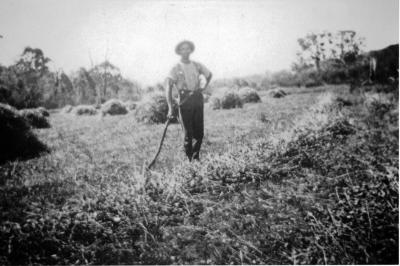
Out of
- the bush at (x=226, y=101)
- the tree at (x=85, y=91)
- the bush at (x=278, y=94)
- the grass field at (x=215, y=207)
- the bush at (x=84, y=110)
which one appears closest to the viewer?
the grass field at (x=215, y=207)

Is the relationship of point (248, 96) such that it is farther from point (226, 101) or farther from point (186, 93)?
point (186, 93)

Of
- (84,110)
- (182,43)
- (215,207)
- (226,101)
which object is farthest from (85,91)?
(215,207)

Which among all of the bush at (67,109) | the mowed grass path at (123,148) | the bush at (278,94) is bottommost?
the mowed grass path at (123,148)

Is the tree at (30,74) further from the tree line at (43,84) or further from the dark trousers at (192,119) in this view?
the dark trousers at (192,119)

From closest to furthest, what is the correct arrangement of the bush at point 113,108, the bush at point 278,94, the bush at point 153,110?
1. the bush at point 153,110
2. the bush at point 113,108
3. the bush at point 278,94

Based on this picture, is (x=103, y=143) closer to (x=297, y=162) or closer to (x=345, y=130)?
(x=297, y=162)

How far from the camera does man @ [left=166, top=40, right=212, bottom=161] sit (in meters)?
4.79

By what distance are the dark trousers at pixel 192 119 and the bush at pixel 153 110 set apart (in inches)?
233

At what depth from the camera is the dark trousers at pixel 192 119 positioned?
190 inches

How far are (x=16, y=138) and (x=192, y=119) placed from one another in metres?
4.36

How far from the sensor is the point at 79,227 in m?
3.13

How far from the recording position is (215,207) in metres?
3.58

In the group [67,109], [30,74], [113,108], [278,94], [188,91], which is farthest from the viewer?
[67,109]

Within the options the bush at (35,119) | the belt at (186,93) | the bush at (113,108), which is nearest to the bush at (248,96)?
the bush at (113,108)
